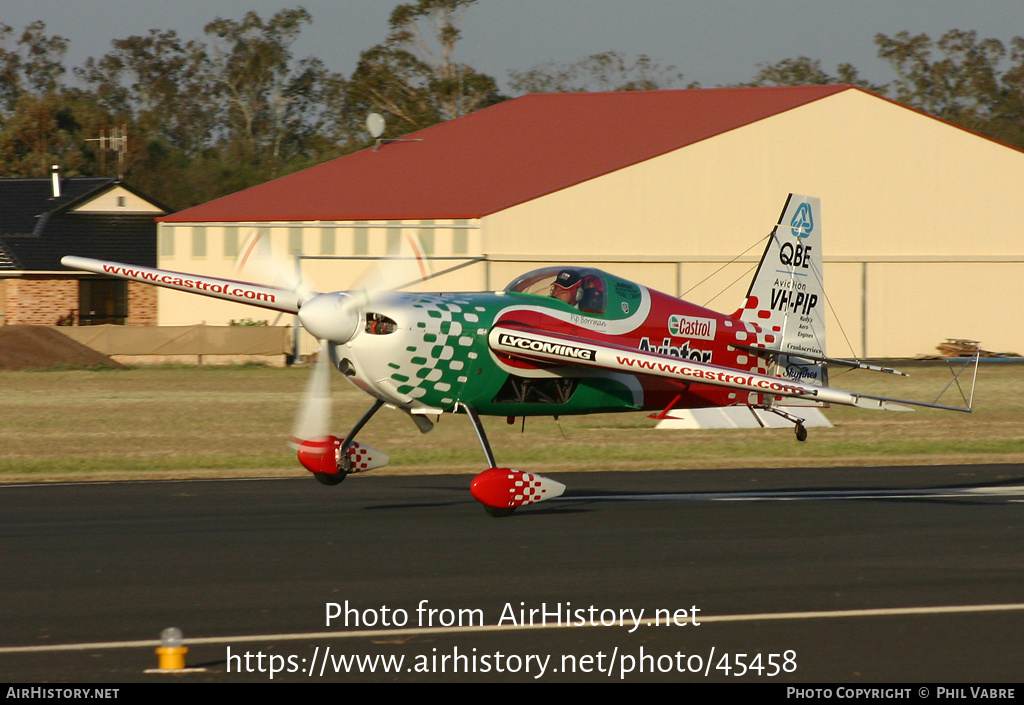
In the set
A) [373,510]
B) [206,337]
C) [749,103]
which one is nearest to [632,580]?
[373,510]

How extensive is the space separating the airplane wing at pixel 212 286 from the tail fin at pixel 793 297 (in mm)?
6189

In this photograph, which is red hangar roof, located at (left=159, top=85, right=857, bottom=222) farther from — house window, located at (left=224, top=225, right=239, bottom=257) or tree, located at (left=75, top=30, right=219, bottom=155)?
tree, located at (left=75, top=30, right=219, bottom=155)

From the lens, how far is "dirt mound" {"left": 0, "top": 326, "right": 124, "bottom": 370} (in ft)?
137

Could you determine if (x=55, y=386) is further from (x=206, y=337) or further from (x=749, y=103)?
(x=749, y=103)

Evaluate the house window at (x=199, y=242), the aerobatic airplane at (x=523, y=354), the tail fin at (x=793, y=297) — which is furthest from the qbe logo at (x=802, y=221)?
the house window at (x=199, y=242)

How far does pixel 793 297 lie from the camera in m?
18.0

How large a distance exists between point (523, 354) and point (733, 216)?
1386 inches

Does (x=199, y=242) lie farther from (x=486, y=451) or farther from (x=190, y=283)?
(x=486, y=451)

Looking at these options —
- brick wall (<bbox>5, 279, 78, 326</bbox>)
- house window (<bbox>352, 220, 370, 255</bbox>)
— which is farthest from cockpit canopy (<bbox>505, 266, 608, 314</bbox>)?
brick wall (<bbox>5, 279, 78, 326</bbox>)

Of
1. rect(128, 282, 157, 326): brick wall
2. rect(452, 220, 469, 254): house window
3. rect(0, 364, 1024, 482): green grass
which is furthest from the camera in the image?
rect(128, 282, 157, 326): brick wall

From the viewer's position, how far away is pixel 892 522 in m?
13.8

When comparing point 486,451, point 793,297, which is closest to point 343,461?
point 486,451

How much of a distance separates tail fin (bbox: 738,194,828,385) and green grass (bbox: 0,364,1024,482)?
2395 millimetres

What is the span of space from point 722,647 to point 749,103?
4759cm
